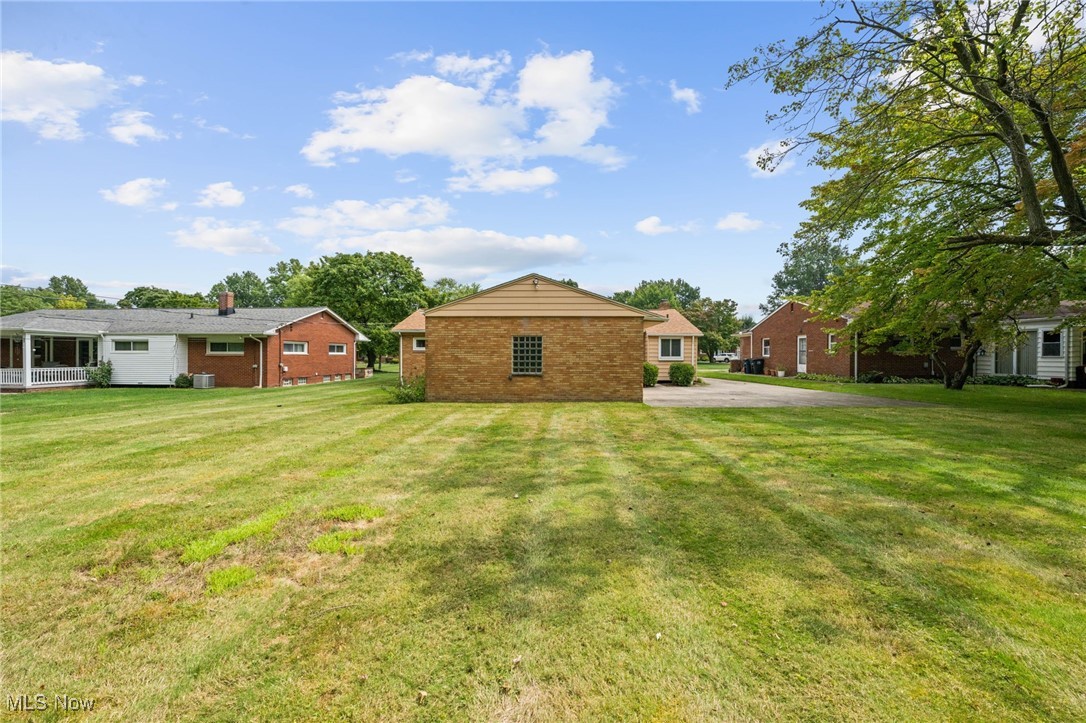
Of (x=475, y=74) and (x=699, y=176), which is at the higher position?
(x=475, y=74)

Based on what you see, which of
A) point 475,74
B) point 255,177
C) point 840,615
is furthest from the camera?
point 255,177

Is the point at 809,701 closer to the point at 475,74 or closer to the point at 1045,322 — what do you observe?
the point at 475,74

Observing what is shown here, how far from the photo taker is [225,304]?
25969 millimetres

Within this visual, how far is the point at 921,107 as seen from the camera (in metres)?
10.5

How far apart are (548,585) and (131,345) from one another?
28.1 metres

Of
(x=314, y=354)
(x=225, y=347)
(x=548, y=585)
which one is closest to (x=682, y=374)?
(x=548, y=585)

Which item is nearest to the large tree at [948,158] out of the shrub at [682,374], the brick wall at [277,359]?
the shrub at [682,374]

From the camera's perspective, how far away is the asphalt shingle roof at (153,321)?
21.2 meters

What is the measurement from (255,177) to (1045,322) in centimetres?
3361

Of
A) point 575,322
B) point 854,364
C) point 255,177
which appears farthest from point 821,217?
point 255,177

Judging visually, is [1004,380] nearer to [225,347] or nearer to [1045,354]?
[1045,354]

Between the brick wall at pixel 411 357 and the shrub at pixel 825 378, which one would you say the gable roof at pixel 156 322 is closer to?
the brick wall at pixel 411 357

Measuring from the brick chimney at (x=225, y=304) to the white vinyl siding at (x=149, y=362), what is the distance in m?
3.92

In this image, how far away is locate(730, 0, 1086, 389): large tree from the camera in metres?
8.60
